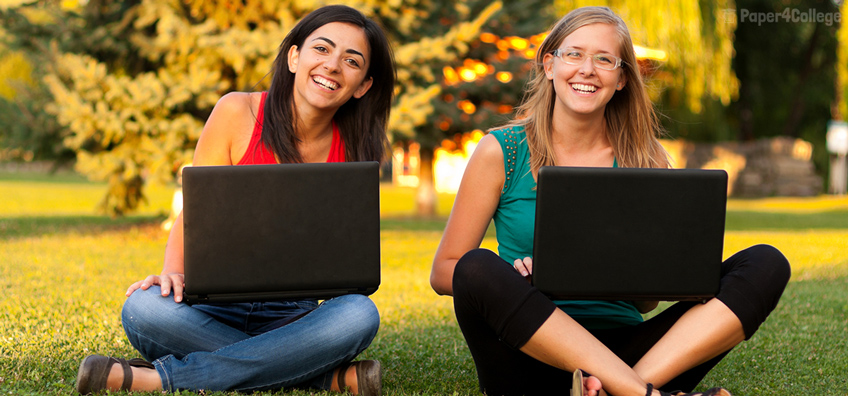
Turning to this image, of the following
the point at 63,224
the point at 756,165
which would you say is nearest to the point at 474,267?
the point at 63,224

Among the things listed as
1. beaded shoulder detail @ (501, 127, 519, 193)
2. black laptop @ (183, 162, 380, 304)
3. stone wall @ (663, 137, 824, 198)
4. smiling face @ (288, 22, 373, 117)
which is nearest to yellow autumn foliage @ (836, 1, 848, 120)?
stone wall @ (663, 137, 824, 198)

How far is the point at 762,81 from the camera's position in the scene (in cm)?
2077

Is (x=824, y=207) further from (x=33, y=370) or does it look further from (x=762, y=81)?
(x=33, y=370)

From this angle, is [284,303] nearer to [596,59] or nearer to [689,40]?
[596,59]

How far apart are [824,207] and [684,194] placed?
602 inches

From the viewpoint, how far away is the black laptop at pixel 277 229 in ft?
6.39

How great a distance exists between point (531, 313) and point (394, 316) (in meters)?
2.12

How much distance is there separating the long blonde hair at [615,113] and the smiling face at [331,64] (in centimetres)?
57

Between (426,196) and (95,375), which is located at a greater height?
(95,375)

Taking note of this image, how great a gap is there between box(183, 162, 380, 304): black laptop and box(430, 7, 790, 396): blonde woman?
1.14 feet

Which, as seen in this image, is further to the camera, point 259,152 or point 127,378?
point 259,152

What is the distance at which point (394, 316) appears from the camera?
4.04 meters

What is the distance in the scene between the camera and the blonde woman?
6.59 ft

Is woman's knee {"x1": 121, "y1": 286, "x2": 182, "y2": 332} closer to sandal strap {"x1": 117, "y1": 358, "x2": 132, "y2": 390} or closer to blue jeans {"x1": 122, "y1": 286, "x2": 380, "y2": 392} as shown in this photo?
blue jeans {"x1": 122, "y1": 286, "x2": 380, "y2": 392}
